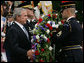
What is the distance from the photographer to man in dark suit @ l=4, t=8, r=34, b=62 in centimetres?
453

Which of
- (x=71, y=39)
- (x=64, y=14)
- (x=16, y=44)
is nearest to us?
(x=16, y=44)

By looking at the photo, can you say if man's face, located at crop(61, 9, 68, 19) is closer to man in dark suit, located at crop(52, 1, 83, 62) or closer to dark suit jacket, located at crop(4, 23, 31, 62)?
man in dark suit, located at crop(52, 1, 83, 62)

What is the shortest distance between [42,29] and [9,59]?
95cm

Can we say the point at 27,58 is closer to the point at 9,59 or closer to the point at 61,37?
the point at 9,59

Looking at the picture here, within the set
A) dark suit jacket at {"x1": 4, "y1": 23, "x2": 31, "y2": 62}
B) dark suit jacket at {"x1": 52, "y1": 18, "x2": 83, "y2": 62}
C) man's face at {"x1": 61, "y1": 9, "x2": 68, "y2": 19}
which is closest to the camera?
dark suit jacket at {"x1": 4, "y1": 23, "x2": 31, "y2": 62}

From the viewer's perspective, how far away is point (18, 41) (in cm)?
461

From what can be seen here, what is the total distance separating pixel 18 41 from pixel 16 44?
0.34 feet

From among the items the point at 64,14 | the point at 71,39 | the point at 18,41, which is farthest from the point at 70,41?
the point at 18,41

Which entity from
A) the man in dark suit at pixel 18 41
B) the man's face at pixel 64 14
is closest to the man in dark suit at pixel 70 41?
the man's face at pixel 64 14

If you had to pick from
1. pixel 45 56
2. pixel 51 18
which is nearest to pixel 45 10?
pixel 51 18

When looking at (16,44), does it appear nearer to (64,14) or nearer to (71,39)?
(71,39)

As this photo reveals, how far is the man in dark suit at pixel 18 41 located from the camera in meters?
4.53

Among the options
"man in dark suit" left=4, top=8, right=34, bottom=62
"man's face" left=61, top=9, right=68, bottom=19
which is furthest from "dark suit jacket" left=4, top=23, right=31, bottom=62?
"man's face" left=61, top=9, right=68, bottom=19

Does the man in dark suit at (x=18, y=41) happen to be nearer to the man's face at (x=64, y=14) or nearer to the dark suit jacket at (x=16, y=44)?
the dark suit jacket at (x=16, y=44)
